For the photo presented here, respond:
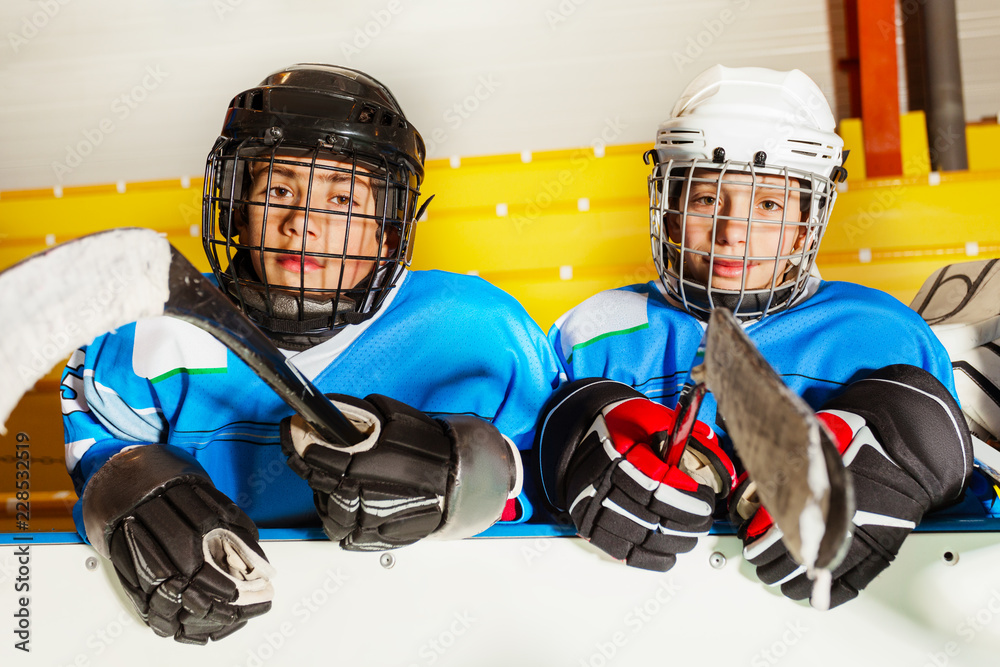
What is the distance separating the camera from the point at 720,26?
2.87 metres

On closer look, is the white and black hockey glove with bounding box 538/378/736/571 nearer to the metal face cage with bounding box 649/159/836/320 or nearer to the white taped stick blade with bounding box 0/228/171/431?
the metal face cage with bounding box 649/159/836/320

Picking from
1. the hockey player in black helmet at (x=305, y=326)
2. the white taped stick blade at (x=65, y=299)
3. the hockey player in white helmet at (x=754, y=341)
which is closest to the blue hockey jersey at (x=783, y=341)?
the hockey player in white helmet at (x=754, y=341)

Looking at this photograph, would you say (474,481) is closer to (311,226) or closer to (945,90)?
(311,226)

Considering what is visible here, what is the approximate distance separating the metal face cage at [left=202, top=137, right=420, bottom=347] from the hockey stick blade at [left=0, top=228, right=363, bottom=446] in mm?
459

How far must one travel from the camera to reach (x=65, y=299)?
0.73 metres

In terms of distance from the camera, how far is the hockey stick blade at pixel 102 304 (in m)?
0.71

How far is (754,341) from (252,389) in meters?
0.87

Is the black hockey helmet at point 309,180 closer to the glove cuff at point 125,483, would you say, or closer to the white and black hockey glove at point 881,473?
the glove cuff at point 125,483

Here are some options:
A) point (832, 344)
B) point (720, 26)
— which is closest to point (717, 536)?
point (832, 344)

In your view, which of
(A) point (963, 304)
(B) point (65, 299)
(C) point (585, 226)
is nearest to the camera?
(B) point (65, 299)

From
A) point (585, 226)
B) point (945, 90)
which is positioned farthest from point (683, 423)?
point (945, 90)

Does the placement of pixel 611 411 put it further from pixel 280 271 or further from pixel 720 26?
pixel 720 26

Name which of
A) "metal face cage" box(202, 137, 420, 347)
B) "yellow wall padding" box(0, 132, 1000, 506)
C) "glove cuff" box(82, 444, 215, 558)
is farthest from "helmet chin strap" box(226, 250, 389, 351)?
"yellow wall padding" box(0, 132, 1000, 506)

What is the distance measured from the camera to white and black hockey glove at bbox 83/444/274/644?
969mm
